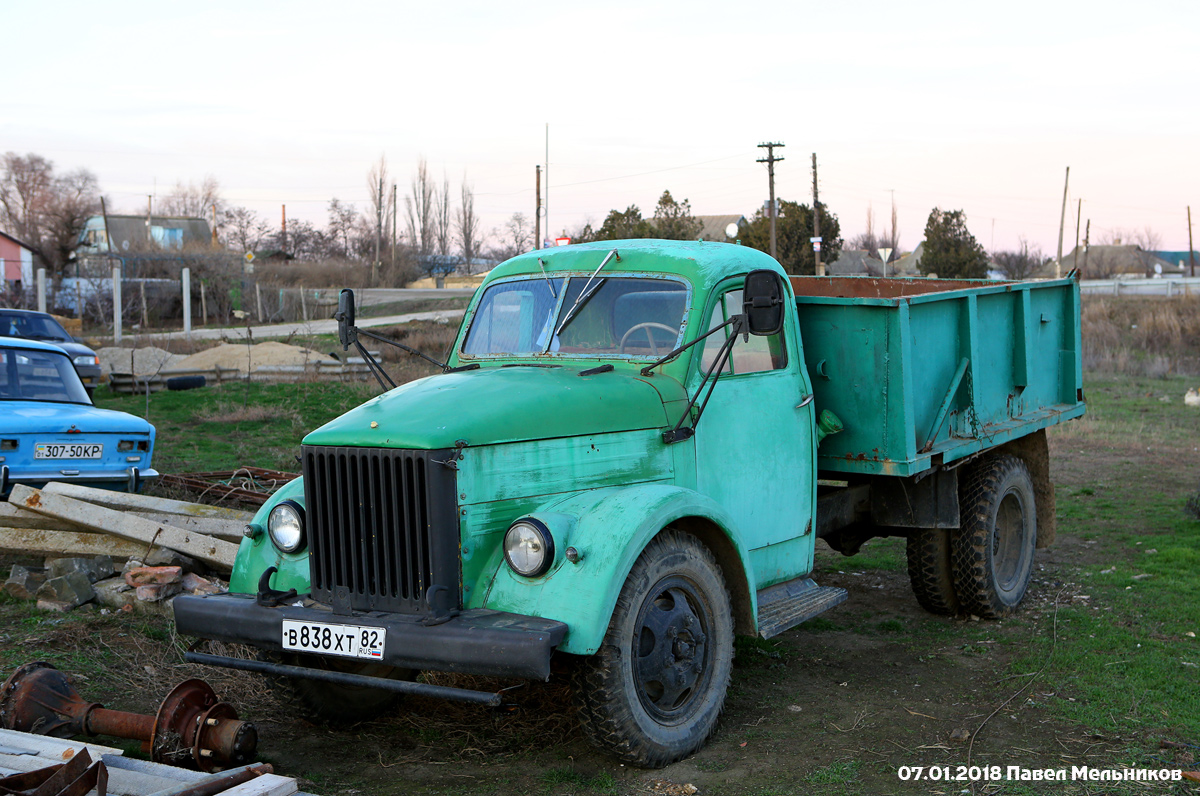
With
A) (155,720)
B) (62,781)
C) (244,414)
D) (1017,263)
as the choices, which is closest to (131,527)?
(155,720)

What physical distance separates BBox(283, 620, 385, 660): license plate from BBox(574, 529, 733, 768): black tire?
767mm

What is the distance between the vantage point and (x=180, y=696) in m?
3.91

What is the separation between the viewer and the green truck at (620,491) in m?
3.74

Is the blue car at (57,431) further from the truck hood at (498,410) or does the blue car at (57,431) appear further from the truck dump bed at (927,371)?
the truck dump bed at (927,371)

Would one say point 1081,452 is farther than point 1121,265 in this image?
No

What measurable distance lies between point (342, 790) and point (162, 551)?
10.1ft

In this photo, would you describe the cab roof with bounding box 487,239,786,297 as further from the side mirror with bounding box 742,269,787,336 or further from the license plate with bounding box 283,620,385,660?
the license plate with bounding box 283,620,385,660

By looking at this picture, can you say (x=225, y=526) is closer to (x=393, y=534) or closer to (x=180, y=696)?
(x=180, y=696)

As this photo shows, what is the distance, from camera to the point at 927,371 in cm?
579

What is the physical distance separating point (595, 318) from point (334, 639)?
6.50ft

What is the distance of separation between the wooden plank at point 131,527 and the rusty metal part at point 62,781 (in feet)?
9.61

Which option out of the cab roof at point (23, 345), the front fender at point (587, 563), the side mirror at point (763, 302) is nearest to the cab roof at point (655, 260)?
the side mirror at point (763, 302)

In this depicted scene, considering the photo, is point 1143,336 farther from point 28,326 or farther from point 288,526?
point 288,526

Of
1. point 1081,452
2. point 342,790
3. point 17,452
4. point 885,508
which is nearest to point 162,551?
point 17,452
